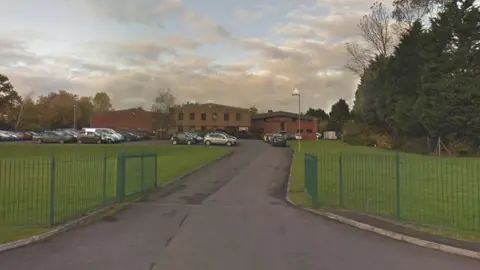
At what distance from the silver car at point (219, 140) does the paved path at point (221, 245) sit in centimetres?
4637

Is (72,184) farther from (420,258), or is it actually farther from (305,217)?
(420,258)

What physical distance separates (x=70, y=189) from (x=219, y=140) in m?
47.4

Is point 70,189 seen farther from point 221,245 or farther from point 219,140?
point 219,140

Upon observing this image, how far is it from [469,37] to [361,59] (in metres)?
22.8

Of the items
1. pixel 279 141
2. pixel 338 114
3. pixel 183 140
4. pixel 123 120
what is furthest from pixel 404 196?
pixel 338 114

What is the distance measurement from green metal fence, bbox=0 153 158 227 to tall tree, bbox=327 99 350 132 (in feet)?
324

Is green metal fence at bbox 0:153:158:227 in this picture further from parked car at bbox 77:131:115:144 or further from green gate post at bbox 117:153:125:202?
parked car at bbox 77:131:115:144

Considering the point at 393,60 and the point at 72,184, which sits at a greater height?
the point at 393,60

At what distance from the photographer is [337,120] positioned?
390ft

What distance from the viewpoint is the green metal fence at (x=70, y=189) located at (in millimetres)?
12664

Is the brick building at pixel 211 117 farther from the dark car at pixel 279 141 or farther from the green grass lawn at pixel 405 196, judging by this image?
the green grass lawn at pixel 405 196

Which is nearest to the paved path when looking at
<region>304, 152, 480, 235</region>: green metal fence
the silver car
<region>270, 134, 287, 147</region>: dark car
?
<region>304, 152, 480, 235</region>: green metal fence

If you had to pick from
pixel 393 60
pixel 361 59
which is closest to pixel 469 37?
pixel 393 60

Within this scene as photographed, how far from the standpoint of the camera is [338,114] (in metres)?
122
